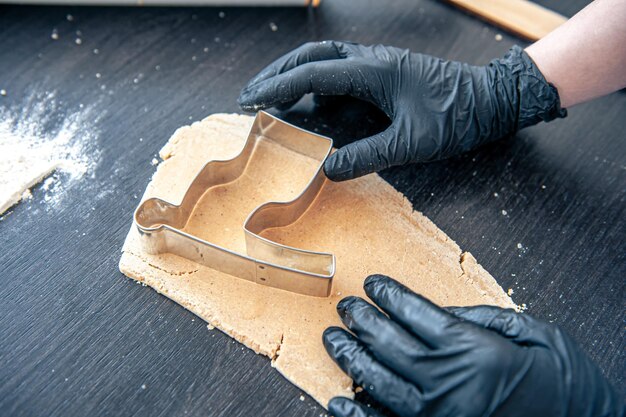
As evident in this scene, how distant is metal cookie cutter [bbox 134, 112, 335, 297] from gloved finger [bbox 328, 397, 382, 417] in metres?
0.31

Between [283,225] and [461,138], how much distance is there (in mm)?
677

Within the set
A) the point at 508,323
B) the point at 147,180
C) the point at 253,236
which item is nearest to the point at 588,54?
the point at 508,323

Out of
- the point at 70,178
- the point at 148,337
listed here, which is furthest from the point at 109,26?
the point at 148,337

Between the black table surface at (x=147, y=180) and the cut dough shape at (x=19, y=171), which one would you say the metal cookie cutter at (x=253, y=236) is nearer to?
the black table surface at (x=147, y=180)

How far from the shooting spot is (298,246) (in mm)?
1666

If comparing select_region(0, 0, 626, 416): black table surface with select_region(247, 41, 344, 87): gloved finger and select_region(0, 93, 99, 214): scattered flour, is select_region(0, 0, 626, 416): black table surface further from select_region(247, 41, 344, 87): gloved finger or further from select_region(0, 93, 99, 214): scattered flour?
select_region(247, 41, 344, 87): gloved finger

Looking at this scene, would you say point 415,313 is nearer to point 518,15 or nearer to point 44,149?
point 44,149

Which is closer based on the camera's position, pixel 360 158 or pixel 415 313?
pixel 415 313

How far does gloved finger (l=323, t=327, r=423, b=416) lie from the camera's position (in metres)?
1.35

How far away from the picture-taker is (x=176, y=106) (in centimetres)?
199

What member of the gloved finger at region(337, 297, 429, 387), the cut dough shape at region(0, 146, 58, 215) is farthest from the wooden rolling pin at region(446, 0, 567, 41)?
the cut dough shape at region(0, 146, 58, 215)

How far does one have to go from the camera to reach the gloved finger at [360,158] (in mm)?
1691

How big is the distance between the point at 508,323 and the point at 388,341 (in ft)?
1.10

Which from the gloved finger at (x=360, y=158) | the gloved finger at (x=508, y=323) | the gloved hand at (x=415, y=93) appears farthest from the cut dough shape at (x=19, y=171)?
the gloved finger at (x=508, y=323)
